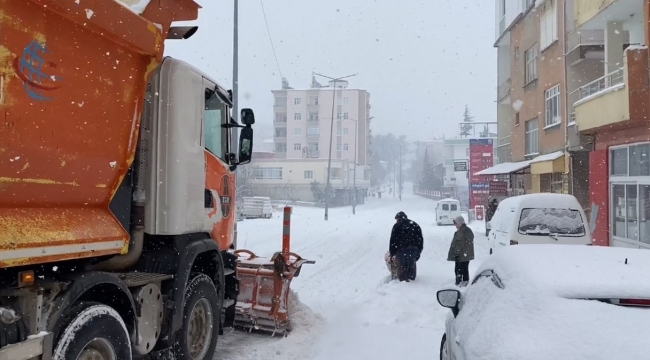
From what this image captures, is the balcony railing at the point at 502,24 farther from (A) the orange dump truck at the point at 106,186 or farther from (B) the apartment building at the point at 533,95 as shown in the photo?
(A) the orange dump truck at the point at 106,186

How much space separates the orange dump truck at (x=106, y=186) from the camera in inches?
122

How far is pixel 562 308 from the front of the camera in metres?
2.92

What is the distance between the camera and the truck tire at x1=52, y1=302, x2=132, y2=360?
344cm

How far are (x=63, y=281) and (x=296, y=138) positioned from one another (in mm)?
78337

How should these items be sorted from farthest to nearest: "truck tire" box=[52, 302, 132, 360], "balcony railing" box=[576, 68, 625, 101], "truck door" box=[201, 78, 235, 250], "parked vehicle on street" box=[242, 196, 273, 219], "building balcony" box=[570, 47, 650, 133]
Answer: "parked vehicle on street" box=[242, 196, 273, 219] → "balcony railing" box=[576, 68, 625, 101] → "building balcony" box=[570, 47, 650, 133] → "truck door" box=[201, 78, 235, 250] → "truck tire" box=[52, 302, 132, 360]

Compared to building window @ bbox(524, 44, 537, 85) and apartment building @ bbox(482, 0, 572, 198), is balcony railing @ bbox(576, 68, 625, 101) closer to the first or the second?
apartment building @ bbox(482, 0, 572, 198)

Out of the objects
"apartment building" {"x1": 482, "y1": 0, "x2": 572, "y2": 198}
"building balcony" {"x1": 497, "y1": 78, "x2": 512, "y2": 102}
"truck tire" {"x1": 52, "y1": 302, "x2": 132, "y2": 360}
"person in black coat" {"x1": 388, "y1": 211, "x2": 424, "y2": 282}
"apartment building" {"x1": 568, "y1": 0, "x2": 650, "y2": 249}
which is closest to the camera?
"truck tire" {"x1": 52, "y1": 302, "x2": 132, "y2": 360}

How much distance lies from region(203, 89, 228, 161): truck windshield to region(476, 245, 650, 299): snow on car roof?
324cm

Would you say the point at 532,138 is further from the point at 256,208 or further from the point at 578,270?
the point at 578,270

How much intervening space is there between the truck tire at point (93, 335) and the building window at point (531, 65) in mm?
23636

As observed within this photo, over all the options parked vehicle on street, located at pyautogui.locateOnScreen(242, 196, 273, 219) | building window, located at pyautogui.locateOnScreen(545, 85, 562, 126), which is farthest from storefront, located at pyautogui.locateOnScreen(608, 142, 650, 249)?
parked vehicle on street, located at pyautogui.locateOnScreen(242, 196, 273, 219)

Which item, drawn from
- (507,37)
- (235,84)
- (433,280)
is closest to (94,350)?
(433,280)

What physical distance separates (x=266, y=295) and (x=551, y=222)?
20.5 ft

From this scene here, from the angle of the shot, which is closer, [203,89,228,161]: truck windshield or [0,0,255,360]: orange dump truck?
[0,0,255,360]: orange dump truck
